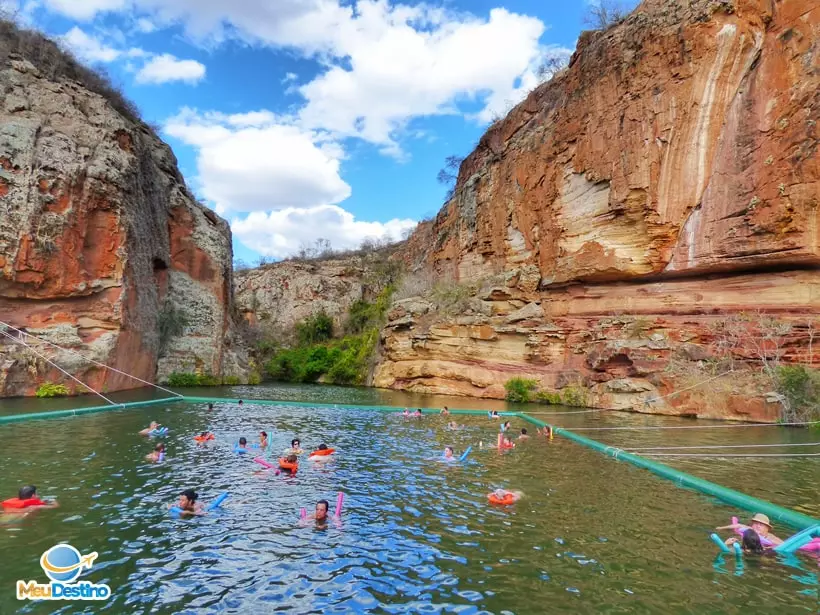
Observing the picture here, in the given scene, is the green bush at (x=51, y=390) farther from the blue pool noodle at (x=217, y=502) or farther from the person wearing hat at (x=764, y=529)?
the person wearing hat at (x=764, y=529)

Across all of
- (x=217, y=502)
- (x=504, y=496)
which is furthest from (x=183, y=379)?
(x=504, y=496)

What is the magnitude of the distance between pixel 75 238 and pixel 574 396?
2561 centimetres

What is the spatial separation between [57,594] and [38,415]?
1395 cm

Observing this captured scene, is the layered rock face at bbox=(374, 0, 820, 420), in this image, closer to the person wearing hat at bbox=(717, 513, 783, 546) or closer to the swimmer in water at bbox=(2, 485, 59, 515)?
the person wearing hat at bbox=(717, 513, 783, 546)

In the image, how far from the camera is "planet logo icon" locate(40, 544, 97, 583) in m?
5.82

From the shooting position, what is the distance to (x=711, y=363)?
2158cm

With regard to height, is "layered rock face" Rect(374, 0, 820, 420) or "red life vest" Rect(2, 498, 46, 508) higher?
"layered rock face" Rect(374, 0, 820, 420)

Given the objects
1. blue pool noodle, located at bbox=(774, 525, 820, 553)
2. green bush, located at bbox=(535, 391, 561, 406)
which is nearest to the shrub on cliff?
green bush, located at bbox=(535, 391, 561, 406)

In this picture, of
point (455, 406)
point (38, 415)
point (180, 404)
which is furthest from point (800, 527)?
point (180, 404)

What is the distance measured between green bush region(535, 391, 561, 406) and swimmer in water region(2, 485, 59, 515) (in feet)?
74.0

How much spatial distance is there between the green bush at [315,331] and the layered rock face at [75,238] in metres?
26.3

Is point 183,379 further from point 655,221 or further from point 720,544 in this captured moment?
point 720,544

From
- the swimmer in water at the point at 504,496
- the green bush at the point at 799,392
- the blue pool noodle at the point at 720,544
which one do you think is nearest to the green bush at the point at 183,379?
the swimmer in water at the point at 504,496

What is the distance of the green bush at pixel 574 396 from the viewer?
83.0ft
